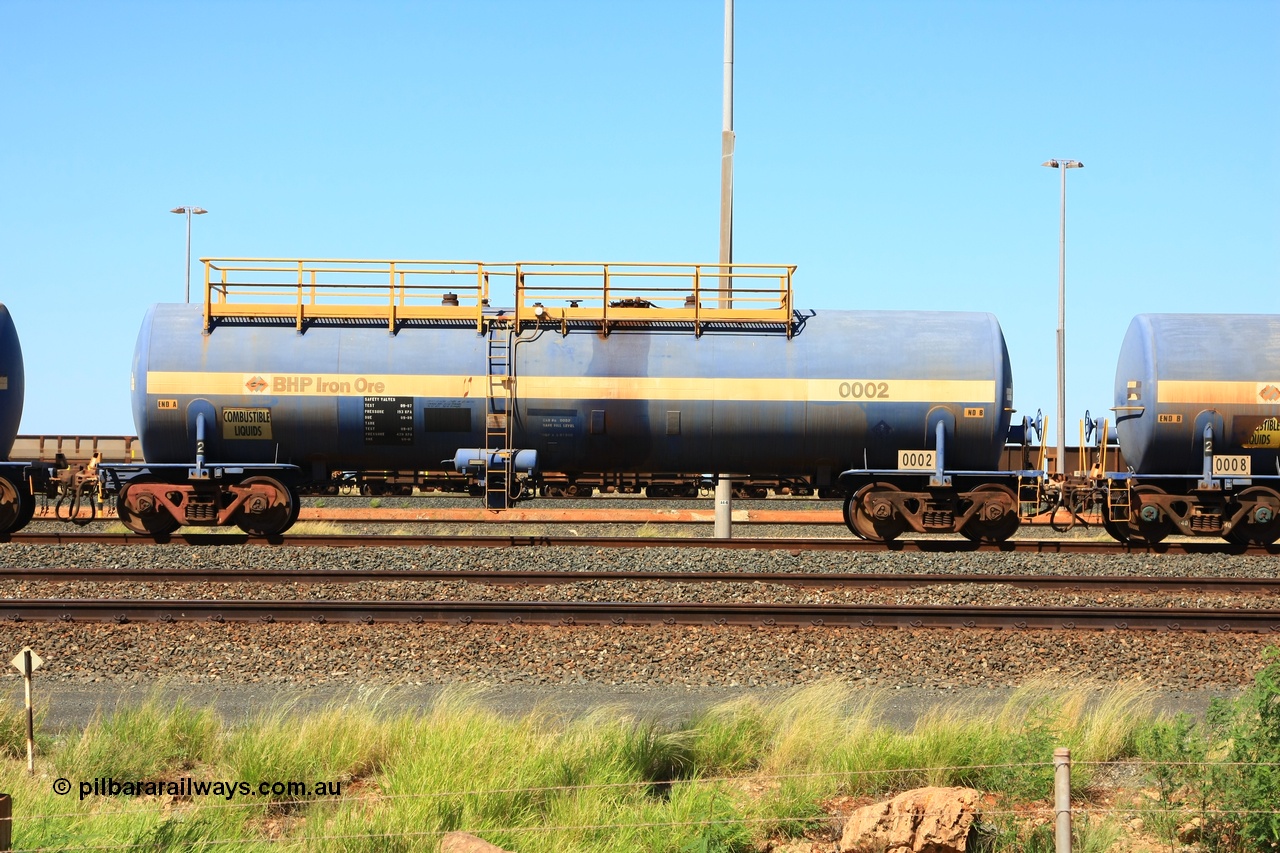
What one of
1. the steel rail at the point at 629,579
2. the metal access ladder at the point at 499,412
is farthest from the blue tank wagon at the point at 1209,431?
the metal access ladder at the point at 499,412

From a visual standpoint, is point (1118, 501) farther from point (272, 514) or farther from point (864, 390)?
point (272, 514)

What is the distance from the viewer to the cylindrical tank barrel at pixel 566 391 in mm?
17156

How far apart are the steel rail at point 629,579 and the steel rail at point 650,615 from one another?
6.42ft

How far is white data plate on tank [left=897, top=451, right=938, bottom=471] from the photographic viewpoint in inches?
681

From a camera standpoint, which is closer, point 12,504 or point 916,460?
point 916,460

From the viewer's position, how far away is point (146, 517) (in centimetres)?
1725

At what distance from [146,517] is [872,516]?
39.3 ft

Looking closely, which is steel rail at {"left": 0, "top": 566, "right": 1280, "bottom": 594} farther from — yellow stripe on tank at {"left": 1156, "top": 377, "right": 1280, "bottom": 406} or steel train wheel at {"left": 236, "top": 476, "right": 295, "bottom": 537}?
yellow stripe on tank at {"left": 1156, "top": 377, "right": 1280, "bottom": 406}

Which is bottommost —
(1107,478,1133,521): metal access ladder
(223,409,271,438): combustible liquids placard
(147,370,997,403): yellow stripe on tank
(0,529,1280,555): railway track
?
(0,529,1280,555): railway track

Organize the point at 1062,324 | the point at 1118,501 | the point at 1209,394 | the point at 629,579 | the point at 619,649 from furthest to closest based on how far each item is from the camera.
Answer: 1. the point at 1062,324
2. the point at 1118,501
3. the point at 1209,394
4. the point at 629,579
5. the point at 619,649

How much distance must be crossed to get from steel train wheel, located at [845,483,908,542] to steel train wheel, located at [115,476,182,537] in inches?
444

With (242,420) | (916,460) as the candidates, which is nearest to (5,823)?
(242,420)

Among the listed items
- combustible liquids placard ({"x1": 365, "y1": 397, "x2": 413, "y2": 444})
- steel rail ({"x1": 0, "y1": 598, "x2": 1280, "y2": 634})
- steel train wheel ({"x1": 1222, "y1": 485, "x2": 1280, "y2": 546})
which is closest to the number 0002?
steel rail ({"x1": 0, "y1": 598, "x2": 1280, "y2": 634})
